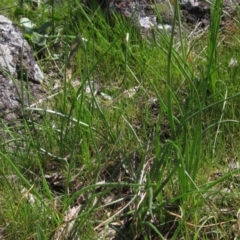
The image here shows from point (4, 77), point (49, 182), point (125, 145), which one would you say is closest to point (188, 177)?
point (125, 145)

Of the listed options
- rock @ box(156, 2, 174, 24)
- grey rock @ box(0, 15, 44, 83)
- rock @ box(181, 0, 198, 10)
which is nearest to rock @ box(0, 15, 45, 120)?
grey rock @ box(0, 15, 44, 83)

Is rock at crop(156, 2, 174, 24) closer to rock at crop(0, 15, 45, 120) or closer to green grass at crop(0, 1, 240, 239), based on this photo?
green grass at crop(0, 1, 240, 239)

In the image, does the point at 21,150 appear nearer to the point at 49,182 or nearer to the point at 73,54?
the point at 49,182

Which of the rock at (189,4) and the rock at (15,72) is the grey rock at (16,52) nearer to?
the rock at (15,72)

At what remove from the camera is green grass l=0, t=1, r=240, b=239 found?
1.65 m

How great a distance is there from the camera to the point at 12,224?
1.68m

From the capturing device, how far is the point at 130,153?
1.70 metres

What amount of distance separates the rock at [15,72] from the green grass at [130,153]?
7 centimetres

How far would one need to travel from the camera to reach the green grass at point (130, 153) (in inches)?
64.8

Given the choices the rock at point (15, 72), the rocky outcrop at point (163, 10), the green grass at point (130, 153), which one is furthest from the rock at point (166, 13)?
the rock at point (15, 72)

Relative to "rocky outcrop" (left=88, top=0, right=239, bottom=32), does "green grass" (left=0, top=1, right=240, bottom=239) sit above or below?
below

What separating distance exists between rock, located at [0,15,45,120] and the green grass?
69 mm

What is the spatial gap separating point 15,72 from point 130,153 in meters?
0.76

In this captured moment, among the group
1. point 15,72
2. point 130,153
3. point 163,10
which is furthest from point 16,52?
point 130,153
